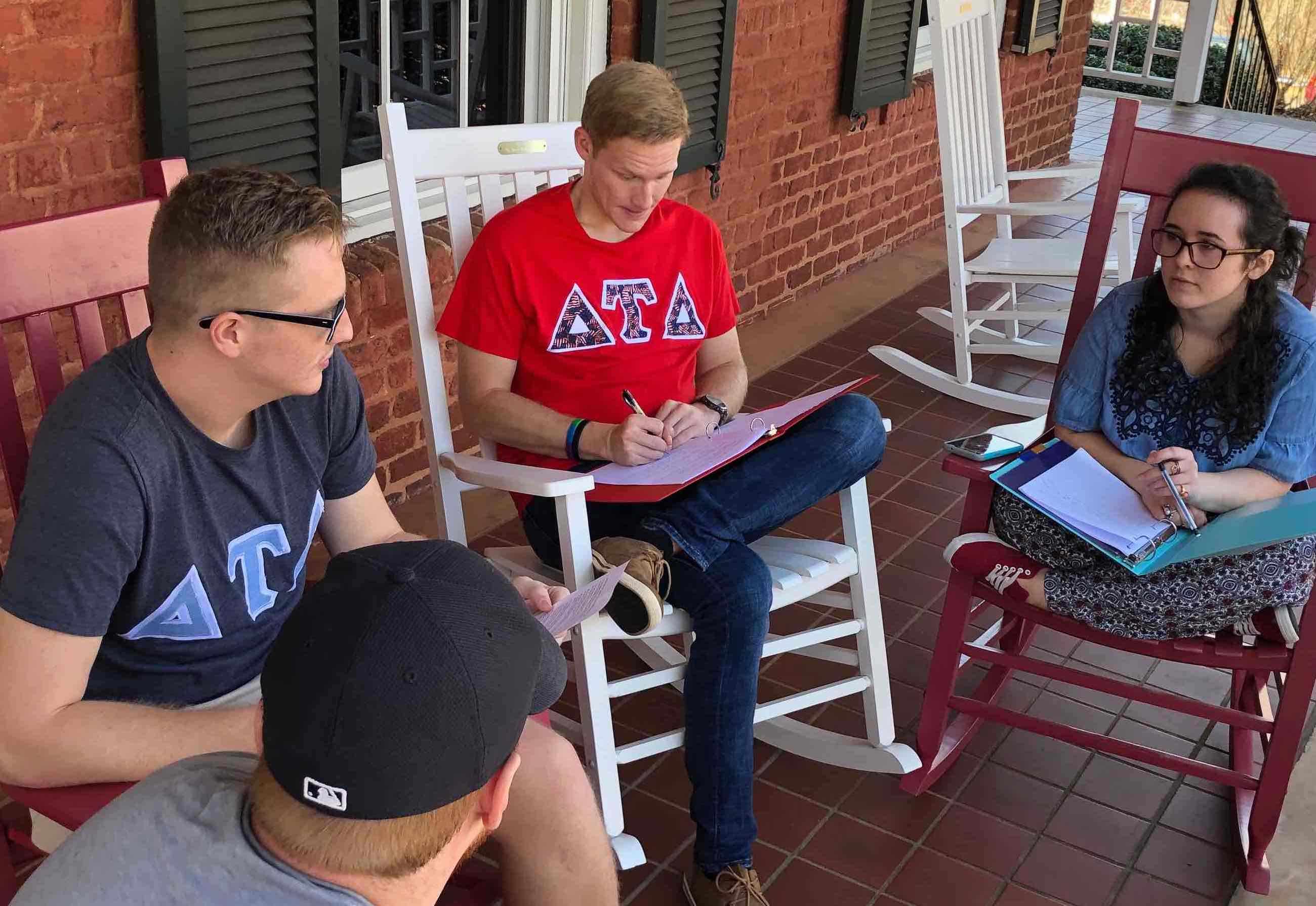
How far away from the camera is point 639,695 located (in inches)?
110

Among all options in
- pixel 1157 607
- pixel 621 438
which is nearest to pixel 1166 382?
pixel 1157 607

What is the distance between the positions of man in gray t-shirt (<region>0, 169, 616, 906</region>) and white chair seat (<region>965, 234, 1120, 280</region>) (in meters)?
2.89

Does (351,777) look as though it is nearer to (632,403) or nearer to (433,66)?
(632,403)

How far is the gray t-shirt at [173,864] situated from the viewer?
0.99 metres

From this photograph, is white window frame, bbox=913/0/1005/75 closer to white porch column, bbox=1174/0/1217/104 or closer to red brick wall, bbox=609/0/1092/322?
red brick wall, bbox=609/0/1092/322

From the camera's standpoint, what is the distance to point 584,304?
7.77 feet

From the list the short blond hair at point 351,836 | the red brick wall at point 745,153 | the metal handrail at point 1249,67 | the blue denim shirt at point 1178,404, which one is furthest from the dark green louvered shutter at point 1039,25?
the short blond hair at point 351,836

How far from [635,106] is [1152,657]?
56.2 inches

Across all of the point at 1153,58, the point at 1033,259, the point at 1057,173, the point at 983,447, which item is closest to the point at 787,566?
the point at 983,447

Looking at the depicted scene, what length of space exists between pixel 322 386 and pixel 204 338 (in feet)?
0.81

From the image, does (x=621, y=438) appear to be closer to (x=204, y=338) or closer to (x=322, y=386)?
(x=322, y=386)

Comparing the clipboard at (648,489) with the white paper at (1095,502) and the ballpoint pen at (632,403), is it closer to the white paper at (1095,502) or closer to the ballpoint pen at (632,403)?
the ballpoint pen at (632,403)

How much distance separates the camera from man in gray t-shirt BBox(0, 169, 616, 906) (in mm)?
1424

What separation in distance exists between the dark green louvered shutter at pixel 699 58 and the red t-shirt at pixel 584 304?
55.9 inches
